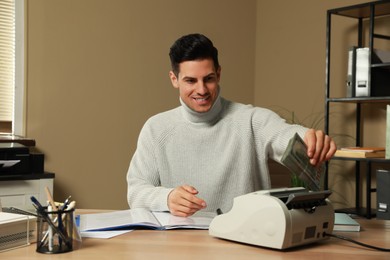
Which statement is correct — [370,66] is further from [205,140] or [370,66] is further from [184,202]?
[184,202]

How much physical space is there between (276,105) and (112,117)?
53.9 inches

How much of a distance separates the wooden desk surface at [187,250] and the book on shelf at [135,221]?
5 cm

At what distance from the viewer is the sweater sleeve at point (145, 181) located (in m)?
1.74

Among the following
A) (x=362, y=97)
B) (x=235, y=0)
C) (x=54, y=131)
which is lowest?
(x=54, y=131)

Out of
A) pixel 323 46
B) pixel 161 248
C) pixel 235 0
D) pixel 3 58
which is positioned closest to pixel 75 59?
pixel 3 58

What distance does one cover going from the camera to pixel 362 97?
10.6 feet

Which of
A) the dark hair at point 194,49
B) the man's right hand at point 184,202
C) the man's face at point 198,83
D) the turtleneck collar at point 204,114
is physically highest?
the dark hair at point 194,49

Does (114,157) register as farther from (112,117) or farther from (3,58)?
(3,58)

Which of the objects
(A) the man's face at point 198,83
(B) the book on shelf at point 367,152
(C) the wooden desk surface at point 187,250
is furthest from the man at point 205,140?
(B) the book on shelf at point 367,152

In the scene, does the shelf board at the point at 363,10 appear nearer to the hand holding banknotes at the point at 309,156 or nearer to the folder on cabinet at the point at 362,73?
the folder on cabinet at the point at 362,73

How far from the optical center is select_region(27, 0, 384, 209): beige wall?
11.1 feet

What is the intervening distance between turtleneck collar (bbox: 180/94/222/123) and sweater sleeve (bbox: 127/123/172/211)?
17 cm

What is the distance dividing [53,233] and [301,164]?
625 mm

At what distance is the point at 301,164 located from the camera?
1333 mm
